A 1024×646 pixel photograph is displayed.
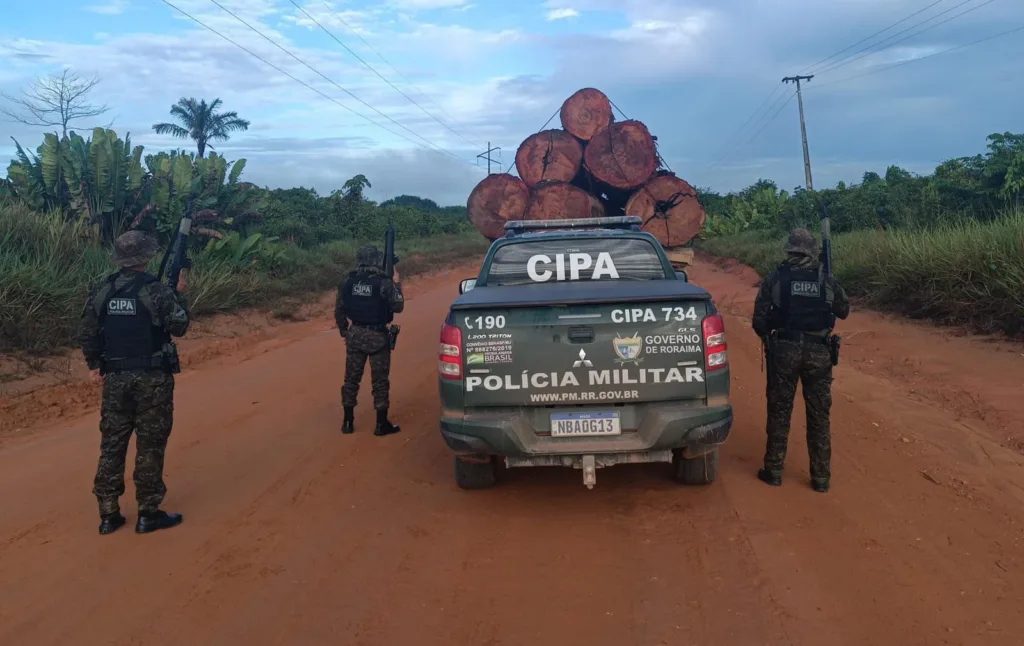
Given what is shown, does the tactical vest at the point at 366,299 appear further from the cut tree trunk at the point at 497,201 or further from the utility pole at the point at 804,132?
the utility pole at the point at 804,132

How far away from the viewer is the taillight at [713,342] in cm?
418

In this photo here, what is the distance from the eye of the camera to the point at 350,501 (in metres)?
4.74

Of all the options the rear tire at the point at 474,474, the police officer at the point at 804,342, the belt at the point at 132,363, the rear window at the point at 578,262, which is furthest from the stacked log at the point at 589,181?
the belt at the point at 132,363

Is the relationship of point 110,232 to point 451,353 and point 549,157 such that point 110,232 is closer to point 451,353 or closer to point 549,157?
point 549,157

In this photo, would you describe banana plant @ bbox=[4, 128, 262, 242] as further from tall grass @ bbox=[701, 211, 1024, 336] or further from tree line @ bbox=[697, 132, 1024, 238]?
tall grass @ bbox=[701, 211, 1024, 336]

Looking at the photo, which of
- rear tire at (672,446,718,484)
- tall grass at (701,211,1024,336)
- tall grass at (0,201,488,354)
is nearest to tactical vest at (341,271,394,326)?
rear tire at (672,446,718,484)

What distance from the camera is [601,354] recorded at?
416 centimetres

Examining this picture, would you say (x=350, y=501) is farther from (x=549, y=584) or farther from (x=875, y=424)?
(x=875, y=424)

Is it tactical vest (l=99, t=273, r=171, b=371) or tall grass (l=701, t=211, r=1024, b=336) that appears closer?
tactical vest (l=99, t=273, r=171, b=371)

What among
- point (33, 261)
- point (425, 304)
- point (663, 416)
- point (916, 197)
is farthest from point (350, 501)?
point (916, 197)

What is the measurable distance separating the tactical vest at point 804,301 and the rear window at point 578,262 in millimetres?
981

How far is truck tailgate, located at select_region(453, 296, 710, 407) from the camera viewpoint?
13.6 ft

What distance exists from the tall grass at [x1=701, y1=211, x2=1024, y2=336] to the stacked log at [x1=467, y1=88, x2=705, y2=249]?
3.39m

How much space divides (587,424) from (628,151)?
6.05 m
